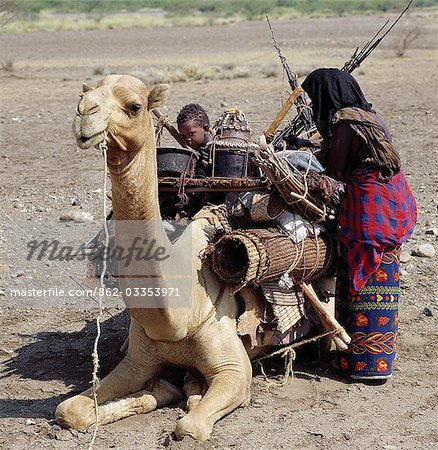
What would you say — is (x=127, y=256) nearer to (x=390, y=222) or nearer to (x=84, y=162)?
(x=390, y=222)

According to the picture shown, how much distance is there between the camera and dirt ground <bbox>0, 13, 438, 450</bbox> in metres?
5.50

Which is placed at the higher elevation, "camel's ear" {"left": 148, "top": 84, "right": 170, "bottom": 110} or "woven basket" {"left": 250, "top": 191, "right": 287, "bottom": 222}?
"camel's ear" {"left": 148, "top": 84, "right": 170, "bottom": 110}

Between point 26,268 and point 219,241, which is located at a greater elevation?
point 219,241

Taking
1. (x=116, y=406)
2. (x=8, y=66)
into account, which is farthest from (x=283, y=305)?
(x=8, y=66)

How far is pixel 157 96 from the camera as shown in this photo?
490 cm

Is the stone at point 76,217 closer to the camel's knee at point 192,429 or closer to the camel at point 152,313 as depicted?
the camel at point 152,313

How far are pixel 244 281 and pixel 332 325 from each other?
0.78 meters

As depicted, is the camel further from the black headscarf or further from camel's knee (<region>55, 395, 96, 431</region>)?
the black headscarf

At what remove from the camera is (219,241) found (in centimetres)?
566

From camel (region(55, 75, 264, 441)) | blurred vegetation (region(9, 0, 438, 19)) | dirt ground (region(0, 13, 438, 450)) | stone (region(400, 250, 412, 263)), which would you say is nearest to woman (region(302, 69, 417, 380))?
dirt ground (region(0, 13, 438, 450))

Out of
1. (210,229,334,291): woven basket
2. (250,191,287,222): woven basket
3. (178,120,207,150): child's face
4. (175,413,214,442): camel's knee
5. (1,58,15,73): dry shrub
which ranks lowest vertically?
(1,58,15,73): dry shrub

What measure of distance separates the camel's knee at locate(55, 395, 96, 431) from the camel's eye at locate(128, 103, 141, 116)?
1740 mm

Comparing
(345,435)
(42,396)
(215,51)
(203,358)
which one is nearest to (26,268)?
(42,396)

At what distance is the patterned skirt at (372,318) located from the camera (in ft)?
20.0
